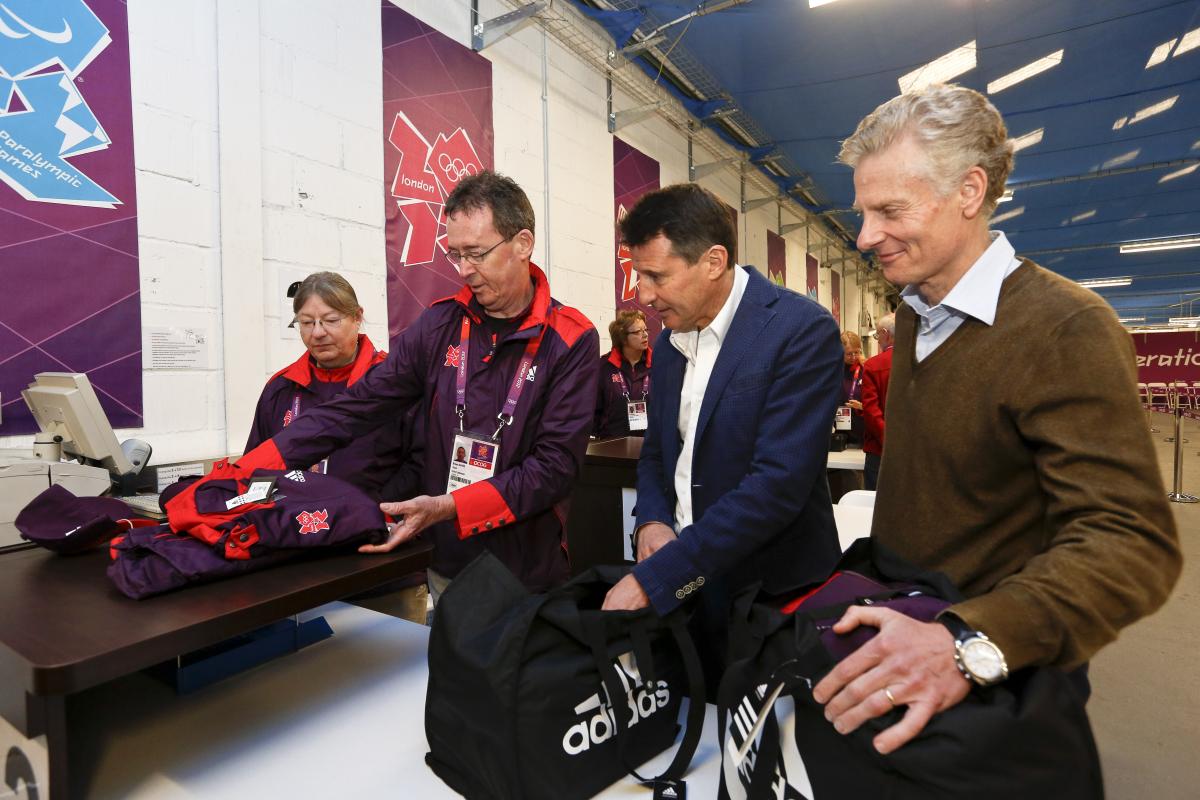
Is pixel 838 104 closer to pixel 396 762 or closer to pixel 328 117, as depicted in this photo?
pixel 328 117

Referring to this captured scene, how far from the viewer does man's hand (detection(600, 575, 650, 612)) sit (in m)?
1.00

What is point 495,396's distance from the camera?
1.58 m

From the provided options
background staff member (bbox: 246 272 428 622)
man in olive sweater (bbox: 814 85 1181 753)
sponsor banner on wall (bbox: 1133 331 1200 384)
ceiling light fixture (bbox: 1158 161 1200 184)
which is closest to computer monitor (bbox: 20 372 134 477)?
background staff member (bbox: 246 272 428 622)

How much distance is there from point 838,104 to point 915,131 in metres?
5.30

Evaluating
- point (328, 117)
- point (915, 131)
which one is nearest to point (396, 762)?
point (915, 131)

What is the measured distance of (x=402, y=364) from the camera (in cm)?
167

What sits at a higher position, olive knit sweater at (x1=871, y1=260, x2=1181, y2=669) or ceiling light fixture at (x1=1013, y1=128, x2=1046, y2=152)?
ceiling light fixture at (x1=1013, y1=128, x2=1046, y2=152)

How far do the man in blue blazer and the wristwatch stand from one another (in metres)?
0.46

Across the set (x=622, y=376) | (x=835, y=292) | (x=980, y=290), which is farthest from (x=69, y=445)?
(x=835, y=292)

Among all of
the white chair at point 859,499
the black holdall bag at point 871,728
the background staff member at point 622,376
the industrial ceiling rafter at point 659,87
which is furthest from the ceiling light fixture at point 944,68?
the black holdall bag at point 871,728

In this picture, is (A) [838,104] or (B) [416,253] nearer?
(B) [416,253]

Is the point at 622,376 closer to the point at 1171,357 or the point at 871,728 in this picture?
the point at 871,728

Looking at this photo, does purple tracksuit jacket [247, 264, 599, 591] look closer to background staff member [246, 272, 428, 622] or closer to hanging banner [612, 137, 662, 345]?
background staff member [246, 272, 428, 622]

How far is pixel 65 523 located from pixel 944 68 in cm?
588
